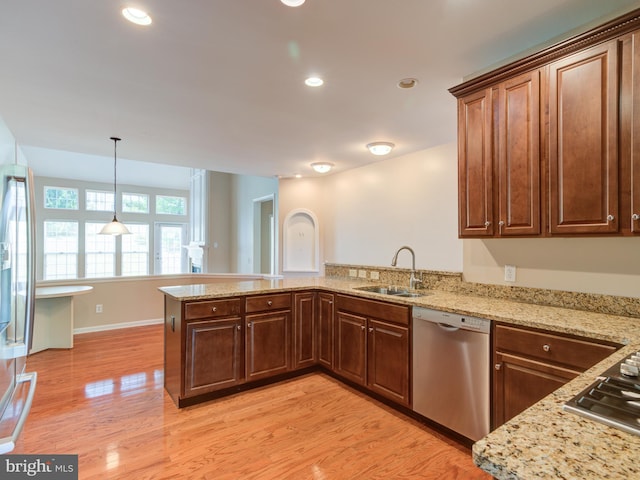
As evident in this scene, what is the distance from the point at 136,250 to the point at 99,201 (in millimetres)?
1473

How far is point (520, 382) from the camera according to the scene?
1.86 meters

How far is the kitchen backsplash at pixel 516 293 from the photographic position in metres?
1.90

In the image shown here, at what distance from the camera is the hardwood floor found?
200 cm

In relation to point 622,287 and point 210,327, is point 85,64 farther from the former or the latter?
point 622,287

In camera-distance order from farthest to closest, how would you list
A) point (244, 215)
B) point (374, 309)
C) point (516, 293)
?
point (244, 215) < point (374, 309) < point (516, 293)

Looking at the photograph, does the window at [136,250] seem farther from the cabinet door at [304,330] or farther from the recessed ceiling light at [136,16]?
the recessed ceiling light at [136,16]

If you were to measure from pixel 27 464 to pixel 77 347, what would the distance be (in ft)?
8.92

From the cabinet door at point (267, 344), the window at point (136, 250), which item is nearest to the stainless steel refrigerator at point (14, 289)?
the cabinet door at point (267, 344)

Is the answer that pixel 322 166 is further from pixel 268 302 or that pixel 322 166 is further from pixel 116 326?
pixel 116 326

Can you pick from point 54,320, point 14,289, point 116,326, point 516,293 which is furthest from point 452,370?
point 116,326

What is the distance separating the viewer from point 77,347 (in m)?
4.31

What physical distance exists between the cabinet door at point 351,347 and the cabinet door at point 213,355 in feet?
2.98

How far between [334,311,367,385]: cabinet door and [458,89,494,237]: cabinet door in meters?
1.23

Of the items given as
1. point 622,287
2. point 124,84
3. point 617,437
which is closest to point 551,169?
point 622,287
